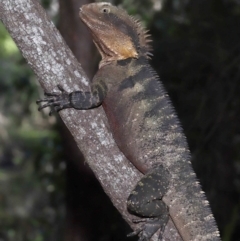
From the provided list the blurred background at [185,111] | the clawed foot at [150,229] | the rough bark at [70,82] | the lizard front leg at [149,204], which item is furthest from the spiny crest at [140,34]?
the blurred background at [185,111]

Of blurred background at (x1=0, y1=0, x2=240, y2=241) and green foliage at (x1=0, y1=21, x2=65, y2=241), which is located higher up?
blurred background at (x1=0, y1=0, x2=240, y2=241)

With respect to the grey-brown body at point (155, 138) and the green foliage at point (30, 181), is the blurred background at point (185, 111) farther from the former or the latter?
the grey-brown body at point (155, 138)

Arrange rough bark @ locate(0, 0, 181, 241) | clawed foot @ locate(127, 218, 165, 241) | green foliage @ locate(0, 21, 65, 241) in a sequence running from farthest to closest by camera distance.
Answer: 1. green foliage @ locate(0, 21, 65, 241)
2. clawed foot @ locate(127, 218, 165, 241)
3. rough bark @ locate(0, 0, 181, 241)

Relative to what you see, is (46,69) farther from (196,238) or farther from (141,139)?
(196,238)

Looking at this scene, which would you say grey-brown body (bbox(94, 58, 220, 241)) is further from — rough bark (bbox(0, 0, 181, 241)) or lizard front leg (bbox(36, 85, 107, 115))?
lizard front leg (bbox(36, 85, 107, 115))

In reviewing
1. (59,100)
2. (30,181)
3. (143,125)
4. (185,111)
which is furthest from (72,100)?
(30,181)

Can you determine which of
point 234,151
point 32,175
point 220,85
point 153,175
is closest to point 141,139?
point 153,175

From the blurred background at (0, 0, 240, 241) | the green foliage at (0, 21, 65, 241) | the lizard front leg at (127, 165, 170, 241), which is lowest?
the green foliage at (0, 21, 65, 241)

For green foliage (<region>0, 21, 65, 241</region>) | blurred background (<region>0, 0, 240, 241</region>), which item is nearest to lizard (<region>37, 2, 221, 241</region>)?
blurred background (<region>0, 0, 240, 241</region>)
